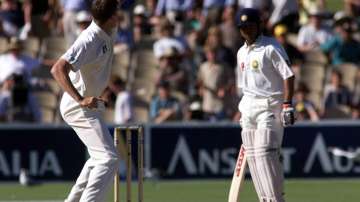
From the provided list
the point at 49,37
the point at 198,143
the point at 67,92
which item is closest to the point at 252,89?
the point at 67,92

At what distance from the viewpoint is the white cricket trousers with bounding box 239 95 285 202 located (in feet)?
31.8

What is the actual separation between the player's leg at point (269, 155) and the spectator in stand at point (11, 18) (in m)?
9.45

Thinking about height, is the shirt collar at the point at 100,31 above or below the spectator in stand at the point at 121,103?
above

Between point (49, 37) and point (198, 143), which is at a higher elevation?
point (49, 37)

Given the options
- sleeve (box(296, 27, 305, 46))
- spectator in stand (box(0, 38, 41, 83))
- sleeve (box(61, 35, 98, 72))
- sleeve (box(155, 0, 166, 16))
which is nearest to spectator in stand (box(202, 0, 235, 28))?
sleeve (box(155, 0, 166, 16))

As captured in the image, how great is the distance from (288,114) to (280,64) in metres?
0.45

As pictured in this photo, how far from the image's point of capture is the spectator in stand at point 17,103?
52.9 feet

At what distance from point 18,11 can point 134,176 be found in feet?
16.2

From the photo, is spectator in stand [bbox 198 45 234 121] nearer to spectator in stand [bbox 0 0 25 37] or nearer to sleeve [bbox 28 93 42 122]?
sleeve [bbox 28 93 42 122]

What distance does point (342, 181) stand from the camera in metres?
15.4

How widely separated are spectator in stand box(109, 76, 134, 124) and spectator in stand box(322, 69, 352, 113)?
2.85m

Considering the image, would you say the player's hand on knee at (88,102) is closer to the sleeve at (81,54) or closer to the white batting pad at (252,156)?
the sleeve at (81,54)

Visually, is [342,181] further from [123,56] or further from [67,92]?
[67,92]

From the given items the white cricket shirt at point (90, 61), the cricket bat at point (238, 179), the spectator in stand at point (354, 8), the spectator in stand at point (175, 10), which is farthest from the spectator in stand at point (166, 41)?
the white cricket shirt at point (90, 61)
